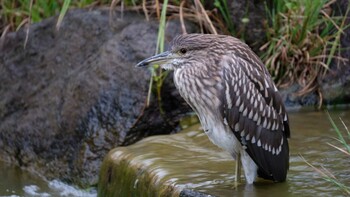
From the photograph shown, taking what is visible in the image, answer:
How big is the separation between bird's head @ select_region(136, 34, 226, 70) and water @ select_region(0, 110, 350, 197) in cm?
68

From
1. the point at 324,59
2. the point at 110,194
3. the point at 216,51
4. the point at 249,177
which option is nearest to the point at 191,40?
the point at 216,51

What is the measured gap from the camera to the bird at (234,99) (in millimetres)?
4469

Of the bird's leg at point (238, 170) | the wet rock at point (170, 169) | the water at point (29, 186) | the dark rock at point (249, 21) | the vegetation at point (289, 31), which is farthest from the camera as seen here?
the dark rock at point (249, 21)

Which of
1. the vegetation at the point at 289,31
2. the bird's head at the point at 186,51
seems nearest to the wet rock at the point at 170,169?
the bird's head at the point at 186,51

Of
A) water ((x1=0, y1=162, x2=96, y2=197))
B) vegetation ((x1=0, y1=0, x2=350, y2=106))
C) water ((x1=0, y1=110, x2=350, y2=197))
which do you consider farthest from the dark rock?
water ((x1=0, y1=162, x2=96, y2=197))

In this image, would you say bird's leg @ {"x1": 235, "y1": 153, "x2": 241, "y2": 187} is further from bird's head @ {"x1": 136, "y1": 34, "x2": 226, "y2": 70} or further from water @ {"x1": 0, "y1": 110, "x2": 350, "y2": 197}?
bird's head @ {"x1": 136, "y1": 34, "x2": 226, "y2": 70}

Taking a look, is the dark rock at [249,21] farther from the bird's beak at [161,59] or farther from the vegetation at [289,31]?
the bird's beak at [161,59]

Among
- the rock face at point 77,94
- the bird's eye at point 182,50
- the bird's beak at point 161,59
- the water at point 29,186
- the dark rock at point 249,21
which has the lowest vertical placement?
the water at point 29,186

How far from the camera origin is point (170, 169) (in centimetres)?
505

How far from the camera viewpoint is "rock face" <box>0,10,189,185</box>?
6.82 meters

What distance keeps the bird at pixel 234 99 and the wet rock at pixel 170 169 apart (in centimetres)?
25

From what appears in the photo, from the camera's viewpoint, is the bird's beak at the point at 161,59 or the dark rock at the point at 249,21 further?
the dark rock at the point at 249,21

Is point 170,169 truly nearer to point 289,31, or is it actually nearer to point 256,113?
point 256,113

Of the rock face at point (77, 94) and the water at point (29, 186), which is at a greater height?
the rock face at point (77, 94)
